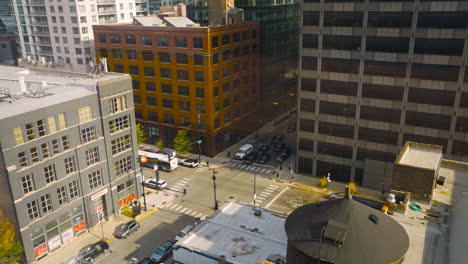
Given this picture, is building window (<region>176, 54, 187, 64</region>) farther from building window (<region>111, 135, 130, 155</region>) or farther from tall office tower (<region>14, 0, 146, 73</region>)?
tall office tower (<region>14, 0, 146, 73</region>)

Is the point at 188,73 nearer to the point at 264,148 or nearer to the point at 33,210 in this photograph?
the point at 264,148

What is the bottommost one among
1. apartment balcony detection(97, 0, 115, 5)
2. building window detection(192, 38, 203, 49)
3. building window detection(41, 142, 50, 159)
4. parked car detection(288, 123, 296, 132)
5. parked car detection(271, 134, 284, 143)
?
parked car detection(271, 134, 284, 143)

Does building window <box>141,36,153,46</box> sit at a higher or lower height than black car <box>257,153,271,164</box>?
higher

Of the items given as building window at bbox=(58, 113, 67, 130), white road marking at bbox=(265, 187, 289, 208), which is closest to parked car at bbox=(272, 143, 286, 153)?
white road marking at bbox=(265, 187, 289, 208)

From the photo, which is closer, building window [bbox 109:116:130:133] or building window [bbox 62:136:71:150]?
building window [bbox 62:136:71:150]

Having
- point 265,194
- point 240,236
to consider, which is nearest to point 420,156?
point 240,236

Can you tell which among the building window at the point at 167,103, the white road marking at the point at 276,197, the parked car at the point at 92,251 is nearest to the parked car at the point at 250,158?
the white road marking at the point at 276,197
